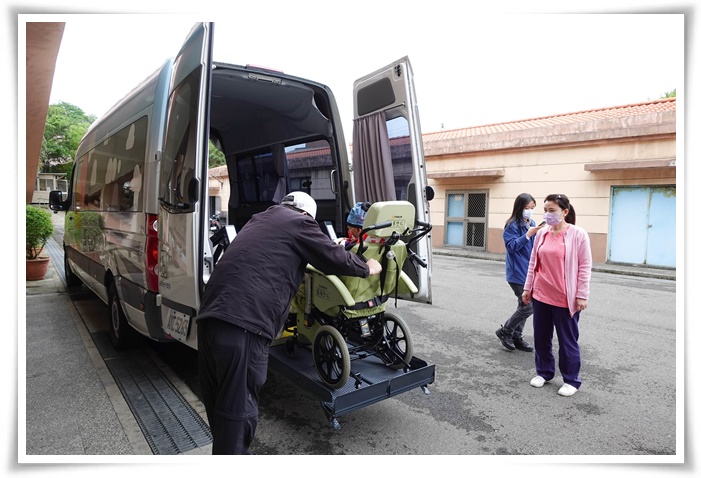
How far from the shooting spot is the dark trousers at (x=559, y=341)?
11.5 feet

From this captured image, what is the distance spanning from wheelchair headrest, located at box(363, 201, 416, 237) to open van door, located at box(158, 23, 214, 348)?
1.06 metres

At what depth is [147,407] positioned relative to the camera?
3281mm

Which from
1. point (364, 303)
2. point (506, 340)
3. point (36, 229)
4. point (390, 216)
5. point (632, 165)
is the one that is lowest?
point (506, 340)

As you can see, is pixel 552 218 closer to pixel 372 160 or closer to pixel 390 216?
pixel 390 216

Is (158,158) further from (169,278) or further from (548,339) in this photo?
(548,339)

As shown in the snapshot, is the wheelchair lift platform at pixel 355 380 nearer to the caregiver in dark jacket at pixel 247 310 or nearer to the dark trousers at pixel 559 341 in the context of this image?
the caregiver in dark jacket at pixel 247 310

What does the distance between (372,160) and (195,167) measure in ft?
6.37


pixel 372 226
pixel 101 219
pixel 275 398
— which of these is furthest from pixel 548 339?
pixel 101 219

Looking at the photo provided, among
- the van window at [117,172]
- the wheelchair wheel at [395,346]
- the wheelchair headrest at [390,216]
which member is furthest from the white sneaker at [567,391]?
the van window at [117,172]

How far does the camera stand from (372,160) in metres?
4.45

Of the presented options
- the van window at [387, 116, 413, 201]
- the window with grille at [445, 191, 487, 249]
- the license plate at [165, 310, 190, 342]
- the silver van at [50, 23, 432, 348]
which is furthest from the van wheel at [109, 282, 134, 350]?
the window with grille at [445, 191, 487, 249]

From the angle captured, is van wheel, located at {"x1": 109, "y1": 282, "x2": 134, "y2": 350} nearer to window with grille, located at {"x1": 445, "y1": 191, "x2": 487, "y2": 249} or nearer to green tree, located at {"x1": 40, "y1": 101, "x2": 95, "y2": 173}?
window with grille, located at {"x1": 445, "y1": 191, "x2": 487, "y2": 249}

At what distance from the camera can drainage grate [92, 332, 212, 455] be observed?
280cm

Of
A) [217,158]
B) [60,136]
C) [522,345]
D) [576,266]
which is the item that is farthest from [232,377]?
[60,136]
